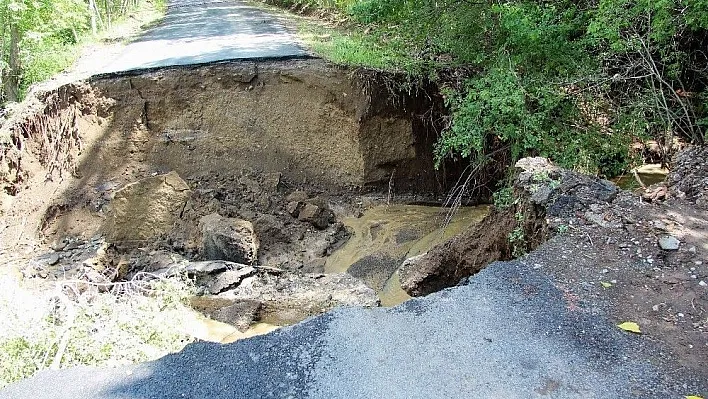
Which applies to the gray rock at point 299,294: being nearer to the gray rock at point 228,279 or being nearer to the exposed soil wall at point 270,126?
the gray rock at point 228,279

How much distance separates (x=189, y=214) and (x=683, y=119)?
7.99 metres

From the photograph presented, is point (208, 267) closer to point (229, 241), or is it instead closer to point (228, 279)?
point (228, 279)

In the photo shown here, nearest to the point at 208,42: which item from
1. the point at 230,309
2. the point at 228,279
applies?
the point at 228,279

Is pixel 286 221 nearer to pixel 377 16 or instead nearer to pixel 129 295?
pixel 377 16

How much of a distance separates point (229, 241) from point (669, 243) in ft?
21.3

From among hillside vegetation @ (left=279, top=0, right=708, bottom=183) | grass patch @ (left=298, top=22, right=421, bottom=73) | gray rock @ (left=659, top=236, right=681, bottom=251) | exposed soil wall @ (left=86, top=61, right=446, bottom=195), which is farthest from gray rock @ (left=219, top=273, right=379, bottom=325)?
grass patch @ (left=298, top=22, right=421, bottom=73)

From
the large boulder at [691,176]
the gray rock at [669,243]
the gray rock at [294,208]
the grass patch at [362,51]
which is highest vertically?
the grass patch at [362,51]

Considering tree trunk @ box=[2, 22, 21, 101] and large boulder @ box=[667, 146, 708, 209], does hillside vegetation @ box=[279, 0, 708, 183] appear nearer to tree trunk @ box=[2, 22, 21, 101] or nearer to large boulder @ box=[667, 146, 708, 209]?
large boulder @ box=[667, 146, 708, 209]

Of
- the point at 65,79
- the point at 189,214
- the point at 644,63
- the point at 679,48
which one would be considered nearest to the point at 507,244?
the point at 644,63

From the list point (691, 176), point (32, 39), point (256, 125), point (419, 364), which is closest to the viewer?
point (419, 364)

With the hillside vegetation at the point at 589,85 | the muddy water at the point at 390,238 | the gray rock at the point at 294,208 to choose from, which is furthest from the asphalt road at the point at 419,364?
the gray rock at the point at 294,208

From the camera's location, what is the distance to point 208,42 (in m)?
13.4

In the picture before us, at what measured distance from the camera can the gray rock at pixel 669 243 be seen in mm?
4410

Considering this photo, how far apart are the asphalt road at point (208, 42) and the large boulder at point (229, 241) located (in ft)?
12.4
